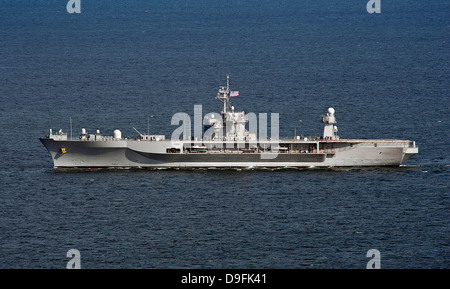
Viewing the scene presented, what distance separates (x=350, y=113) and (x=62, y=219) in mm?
53825

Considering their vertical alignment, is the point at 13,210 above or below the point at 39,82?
below

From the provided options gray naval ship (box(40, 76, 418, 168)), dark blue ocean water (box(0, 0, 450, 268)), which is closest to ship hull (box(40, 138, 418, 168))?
gray naval ship (box(40, 76, 418, 168))

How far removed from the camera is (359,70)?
151 m

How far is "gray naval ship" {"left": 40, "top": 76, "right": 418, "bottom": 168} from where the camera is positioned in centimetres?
9219

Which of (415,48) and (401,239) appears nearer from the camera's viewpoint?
(401,239)

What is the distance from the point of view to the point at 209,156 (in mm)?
92750

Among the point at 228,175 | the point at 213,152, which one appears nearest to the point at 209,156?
the point at 213,152

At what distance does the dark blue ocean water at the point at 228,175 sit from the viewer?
217 ft

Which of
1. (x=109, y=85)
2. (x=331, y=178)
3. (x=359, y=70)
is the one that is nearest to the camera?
(x=331, y=178)

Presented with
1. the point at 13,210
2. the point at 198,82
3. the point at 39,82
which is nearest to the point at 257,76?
the point at 198,82

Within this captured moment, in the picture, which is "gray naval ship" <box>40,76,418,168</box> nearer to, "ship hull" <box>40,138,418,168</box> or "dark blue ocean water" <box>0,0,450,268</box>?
"ship hull" <box>40,138,418,168</box>

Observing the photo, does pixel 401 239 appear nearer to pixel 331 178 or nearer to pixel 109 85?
pixel 331 178

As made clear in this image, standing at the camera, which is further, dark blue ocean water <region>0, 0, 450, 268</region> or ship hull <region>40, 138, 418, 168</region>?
ship hull <region>40, 138, 418, 168</region>

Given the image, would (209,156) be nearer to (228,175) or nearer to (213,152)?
(213,152)
